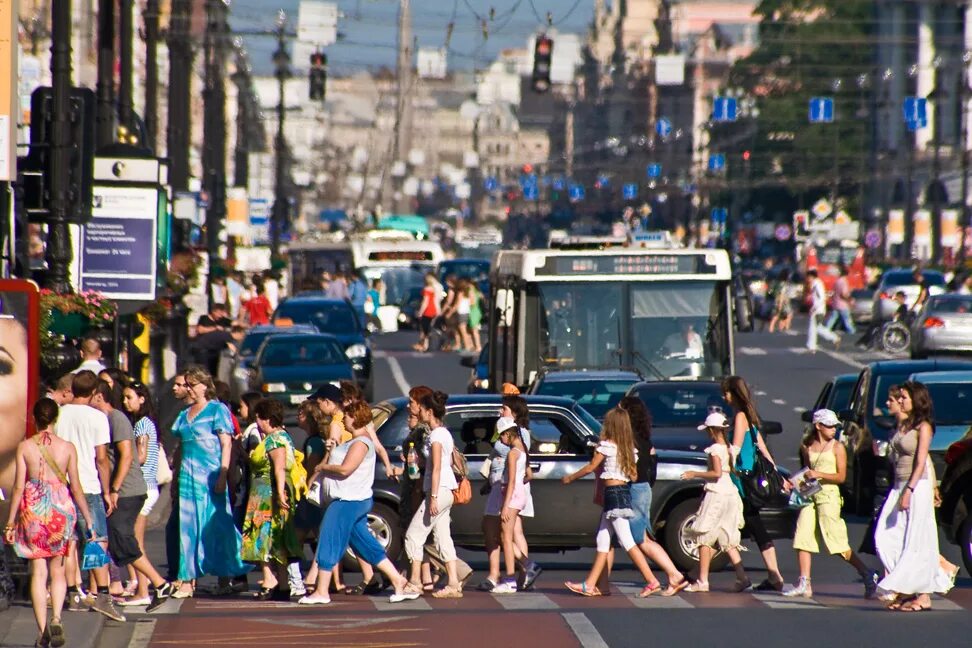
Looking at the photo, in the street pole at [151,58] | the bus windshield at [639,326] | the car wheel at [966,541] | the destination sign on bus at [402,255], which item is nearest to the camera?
the car wheel at [966,541]

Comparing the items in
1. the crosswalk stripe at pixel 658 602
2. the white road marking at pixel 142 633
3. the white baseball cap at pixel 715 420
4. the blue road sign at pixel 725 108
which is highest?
the blue road sign at pixel 725 108

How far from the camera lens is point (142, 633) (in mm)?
12844

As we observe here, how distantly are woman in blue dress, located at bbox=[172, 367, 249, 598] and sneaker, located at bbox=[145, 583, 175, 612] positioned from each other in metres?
0.10

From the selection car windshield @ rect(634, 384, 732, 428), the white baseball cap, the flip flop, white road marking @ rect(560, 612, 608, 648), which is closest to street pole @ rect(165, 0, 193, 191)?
car windshield @ rect(634, 384, 732, 428)

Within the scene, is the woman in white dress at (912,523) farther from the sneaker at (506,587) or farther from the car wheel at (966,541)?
the sneaker at (506,587)

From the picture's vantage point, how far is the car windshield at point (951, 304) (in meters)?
42.8

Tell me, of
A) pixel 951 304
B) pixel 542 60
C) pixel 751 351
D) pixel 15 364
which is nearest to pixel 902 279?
pixel 751 351

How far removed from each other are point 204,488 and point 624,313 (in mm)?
10817

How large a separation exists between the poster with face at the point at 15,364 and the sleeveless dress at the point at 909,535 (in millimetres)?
5481

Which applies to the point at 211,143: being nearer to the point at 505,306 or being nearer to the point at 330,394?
the point at 505,306

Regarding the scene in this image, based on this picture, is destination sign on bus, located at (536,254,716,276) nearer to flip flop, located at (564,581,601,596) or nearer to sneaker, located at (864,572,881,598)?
flip flop, located at (564,581,601,596)

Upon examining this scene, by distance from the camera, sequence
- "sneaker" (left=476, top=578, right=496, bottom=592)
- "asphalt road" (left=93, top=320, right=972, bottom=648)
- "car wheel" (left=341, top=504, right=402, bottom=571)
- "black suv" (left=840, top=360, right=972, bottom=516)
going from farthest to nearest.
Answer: "black suv" (left=840, top=360, right=972, bottom=516), "car wheel" (left=341, top=504, right=402, bottom=571), "sneaker" (left=476, top=578, right=496, bottom=592), "asphalt road" (left=93, top=320, right=972, bottom=648)

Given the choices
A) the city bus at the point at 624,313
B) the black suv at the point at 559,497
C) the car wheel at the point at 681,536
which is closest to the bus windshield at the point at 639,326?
Answer: the city bus at the point at 624,313

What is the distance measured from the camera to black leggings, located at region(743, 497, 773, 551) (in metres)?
14.8
